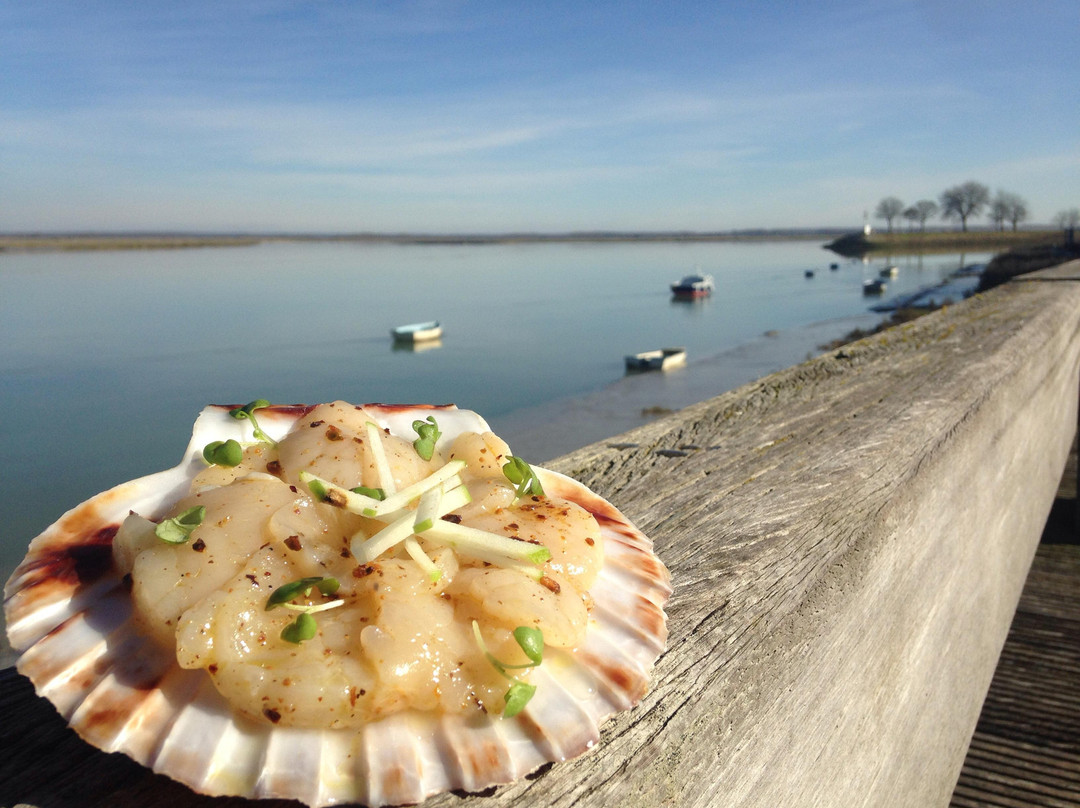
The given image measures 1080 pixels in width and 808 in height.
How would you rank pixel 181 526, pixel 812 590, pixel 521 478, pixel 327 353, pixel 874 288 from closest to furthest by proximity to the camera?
pixel 181 526, pixel 521 478, pixel 812 590, pixel 327 353, pixel 874 288

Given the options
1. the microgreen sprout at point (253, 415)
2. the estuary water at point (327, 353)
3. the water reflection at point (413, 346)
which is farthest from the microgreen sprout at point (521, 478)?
the water reflection at point (413, 346)

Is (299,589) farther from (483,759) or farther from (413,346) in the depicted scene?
(413,346)

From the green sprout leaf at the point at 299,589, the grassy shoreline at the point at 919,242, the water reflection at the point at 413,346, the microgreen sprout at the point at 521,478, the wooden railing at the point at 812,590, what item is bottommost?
the water reflection at the point at 413,346

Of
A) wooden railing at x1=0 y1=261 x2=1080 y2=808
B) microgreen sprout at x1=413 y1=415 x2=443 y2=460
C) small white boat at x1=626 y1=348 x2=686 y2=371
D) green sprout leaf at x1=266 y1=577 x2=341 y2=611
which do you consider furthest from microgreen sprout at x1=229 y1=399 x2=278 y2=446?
small white boat at x1=626 y1=348 x2=686 y2=371

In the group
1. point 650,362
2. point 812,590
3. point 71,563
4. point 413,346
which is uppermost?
point 71,563

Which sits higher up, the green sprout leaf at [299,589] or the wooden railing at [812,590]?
the green sprout leaf at [299,589]

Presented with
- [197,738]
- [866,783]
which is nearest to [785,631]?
[866,783]

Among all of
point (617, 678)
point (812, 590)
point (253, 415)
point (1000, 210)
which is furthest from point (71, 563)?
point (1000, 210)

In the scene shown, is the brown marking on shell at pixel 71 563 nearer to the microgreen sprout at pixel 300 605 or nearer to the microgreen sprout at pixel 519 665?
the microgreen sprout at pixel 300 605
